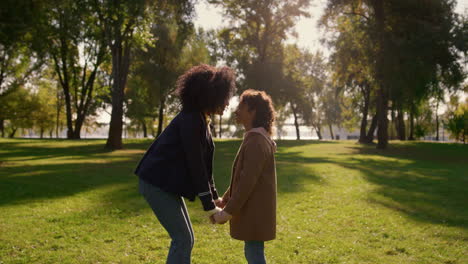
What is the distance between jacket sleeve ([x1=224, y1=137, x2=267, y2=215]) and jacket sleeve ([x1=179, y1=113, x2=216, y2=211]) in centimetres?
31

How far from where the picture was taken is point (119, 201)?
10125mm

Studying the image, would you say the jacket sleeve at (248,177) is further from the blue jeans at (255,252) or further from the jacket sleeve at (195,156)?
the blue jeans at (255,252)

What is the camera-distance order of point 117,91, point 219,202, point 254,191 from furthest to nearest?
point 117,91
point 219,202
point 254,191

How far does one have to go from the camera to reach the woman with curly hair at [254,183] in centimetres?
358

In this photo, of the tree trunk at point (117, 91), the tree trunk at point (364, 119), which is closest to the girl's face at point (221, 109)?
the tree trunk at point (117, 91)

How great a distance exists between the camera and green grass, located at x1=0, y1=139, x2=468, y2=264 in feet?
20.2

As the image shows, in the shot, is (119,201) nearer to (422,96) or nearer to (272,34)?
(422,96)

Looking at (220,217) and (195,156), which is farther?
(220,217)

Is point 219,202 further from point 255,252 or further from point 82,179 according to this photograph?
point 82,179

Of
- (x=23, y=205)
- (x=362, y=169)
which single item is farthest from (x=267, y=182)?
(x=362, y=169)

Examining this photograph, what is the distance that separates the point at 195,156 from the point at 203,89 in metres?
0.63

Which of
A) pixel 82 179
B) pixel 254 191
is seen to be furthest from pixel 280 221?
pixel 82 179

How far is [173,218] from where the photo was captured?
11.2 ft

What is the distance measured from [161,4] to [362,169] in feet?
50.2
